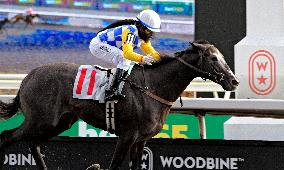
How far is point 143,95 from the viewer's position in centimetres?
1047

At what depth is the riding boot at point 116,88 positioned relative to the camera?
10.4 meters

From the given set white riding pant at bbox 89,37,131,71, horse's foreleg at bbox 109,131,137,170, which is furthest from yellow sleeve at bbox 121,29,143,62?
horse's foreleg at bbox 109,131,137,170

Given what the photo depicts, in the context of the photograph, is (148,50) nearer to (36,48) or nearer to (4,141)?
(4,141)

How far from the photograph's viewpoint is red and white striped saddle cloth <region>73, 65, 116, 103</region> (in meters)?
10.5

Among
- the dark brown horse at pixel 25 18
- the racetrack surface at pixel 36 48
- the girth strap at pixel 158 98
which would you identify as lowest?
the racetrack surface at pixel 36 48

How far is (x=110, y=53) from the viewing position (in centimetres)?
1056

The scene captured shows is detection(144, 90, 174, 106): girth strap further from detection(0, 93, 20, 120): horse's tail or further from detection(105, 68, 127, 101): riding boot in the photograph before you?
detection(0, 93, 20, 120): horse's tail

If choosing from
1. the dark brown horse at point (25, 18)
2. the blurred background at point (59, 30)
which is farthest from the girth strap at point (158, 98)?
the dark brown horse at point (25, 18)

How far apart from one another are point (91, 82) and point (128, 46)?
60cm

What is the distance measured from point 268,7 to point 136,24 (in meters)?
2.09

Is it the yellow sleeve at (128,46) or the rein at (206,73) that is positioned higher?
the yellow sleeve at (128,46)

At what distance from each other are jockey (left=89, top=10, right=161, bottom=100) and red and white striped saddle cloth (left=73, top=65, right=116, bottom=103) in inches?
4.7

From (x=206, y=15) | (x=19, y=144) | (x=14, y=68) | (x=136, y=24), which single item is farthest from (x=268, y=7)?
(x=14, y=68)

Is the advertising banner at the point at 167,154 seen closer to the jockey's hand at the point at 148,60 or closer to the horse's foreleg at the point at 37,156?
the horse's foreleg at the point at 37,156
